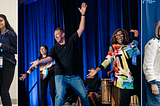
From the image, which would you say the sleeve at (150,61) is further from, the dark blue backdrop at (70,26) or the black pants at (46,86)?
the black pants at (46,86)

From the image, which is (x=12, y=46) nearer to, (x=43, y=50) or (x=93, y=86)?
(x=43, y=50)

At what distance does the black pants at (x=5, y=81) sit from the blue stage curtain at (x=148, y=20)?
2420 mm

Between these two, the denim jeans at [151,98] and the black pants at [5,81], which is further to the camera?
the black pants at [5,81]

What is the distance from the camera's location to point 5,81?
311 cm

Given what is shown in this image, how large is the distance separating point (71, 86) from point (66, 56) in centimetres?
52

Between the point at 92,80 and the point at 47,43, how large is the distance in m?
1.06

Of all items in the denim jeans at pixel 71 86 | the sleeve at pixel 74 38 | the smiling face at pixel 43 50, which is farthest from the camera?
the smiling face at pixel 43 50

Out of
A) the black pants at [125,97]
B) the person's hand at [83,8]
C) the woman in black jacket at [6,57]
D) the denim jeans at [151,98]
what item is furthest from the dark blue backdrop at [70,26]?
the denim jeans at [151,98]

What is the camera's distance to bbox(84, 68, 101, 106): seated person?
2824 millimetres

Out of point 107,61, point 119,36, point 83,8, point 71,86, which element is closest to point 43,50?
point 71,86

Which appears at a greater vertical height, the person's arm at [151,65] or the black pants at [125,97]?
the person's arm at [151,65]

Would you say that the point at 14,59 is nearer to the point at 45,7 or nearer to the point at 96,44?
the point at 45,7

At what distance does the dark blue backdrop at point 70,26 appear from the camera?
9.27ft

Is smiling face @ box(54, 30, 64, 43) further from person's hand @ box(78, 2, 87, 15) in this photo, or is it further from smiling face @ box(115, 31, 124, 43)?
smiling face @ box(115, 31, 124, 43)
